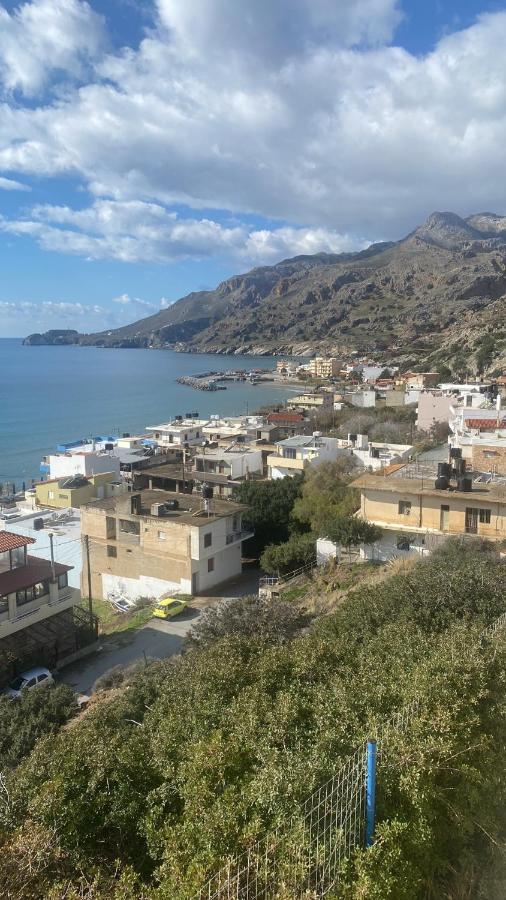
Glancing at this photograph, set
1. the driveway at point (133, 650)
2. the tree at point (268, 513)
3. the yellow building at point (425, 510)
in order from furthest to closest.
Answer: the tree at point (268, 513), the yellow building at point (425, 510), the driveway at point (133, 650)

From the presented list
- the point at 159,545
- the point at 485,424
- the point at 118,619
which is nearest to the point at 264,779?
the point at 118,619

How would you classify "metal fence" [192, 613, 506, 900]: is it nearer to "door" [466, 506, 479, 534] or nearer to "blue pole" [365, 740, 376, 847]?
"blue pole" [365, 740, 376, 847]

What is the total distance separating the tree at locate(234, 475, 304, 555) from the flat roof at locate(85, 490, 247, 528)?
46.3 inches

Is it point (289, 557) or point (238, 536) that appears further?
point (238, 536)

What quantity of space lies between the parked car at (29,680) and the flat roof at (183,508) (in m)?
7.73

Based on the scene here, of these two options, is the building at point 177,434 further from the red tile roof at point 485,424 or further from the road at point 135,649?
the road at point 135,649

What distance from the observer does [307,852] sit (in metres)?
4.00

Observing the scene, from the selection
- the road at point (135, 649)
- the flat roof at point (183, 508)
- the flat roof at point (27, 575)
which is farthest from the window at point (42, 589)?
the flat roof at point (183, 508)

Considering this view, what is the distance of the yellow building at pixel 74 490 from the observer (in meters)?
33.9

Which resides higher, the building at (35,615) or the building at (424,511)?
the building at (424,511)

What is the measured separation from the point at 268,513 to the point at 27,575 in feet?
37.0

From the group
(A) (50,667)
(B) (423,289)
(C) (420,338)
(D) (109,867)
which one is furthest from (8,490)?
(B) (423,289)

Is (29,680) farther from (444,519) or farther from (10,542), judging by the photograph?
(444,519)

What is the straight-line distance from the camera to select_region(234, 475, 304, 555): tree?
1049 inches
